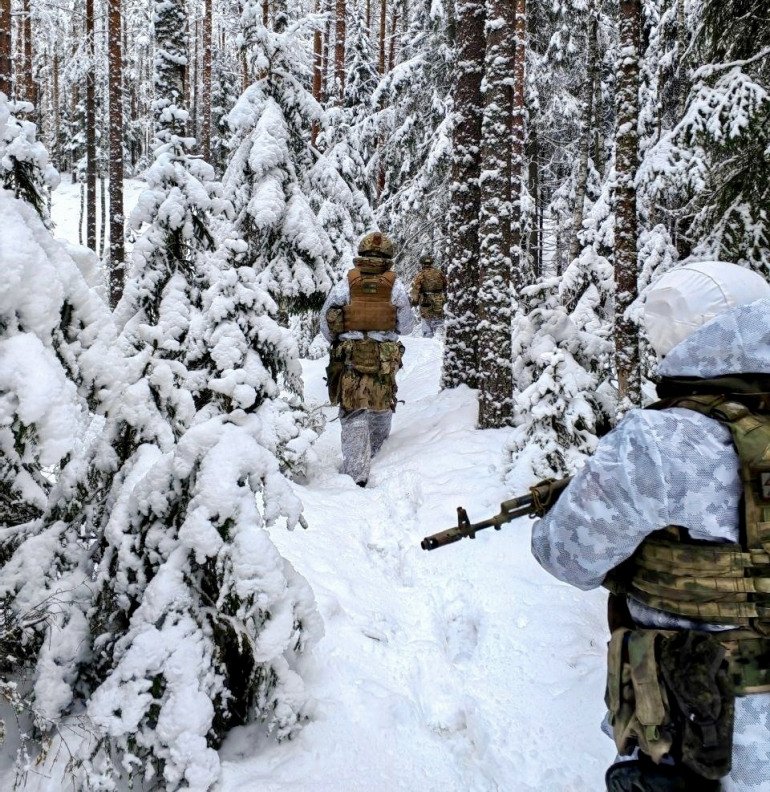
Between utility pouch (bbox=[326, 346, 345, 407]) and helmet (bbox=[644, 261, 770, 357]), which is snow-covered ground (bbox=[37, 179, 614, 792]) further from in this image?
helmet (bbox=[644, 261, 770, 357])

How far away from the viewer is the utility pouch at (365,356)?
7156mm

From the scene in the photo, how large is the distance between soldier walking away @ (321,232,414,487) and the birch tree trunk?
3.62 feet

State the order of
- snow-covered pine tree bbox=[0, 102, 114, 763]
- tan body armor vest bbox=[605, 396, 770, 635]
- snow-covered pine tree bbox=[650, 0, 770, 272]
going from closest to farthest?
tan body armor vest bbox=[605, 396, 770, 635] < snow-covered pine tree bbox=[0, 102, 114, 763] < snow-covered pine tree bbox=[650, 0, 770, 272]

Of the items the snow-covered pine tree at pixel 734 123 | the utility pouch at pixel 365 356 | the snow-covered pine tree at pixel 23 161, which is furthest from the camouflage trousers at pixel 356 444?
the snow-covered pine tree at pixel 23 161

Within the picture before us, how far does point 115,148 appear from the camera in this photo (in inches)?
602

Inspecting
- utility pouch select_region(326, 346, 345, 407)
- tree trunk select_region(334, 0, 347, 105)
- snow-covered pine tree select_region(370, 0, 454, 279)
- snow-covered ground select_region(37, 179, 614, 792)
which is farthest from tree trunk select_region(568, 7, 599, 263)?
snow-covered ground select_region(37, 179, 614, 792)

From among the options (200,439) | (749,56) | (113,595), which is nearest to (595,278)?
(749,56)

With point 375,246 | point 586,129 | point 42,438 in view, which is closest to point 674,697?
point 42,438

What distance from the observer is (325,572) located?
4402 mm

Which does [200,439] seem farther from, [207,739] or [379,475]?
[379,475]

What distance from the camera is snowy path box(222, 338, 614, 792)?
110 inches

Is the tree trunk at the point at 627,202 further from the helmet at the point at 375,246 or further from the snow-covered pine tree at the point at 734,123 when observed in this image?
the helmet at the point at 375,246

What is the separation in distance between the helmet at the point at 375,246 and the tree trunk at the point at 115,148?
9.32m

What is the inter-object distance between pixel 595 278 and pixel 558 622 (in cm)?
516
